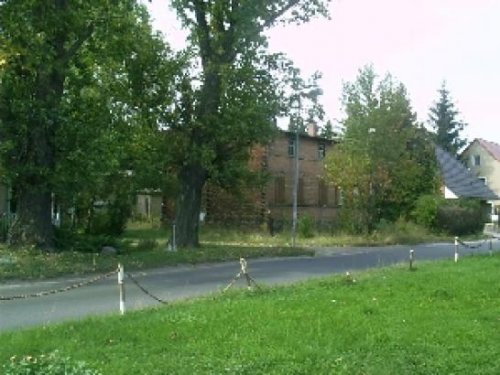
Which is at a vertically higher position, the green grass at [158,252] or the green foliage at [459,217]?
the green foliage at [459,217]

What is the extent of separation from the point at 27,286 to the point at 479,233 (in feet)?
129

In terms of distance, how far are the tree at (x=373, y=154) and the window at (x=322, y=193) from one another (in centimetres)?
875

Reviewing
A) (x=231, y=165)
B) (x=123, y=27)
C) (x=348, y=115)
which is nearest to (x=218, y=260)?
(x=231, y=165)

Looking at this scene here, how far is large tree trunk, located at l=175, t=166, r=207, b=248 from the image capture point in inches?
1059

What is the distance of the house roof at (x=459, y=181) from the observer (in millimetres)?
64944

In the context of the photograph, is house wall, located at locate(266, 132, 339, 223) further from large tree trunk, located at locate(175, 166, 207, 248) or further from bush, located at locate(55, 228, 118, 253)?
bush, located at locate(55, 228, 118, 253)

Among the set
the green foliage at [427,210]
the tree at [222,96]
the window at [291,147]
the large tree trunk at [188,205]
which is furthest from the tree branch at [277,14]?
the green foliage at [427,210]

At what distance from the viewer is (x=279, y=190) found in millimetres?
47312

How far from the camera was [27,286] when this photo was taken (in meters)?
16.5

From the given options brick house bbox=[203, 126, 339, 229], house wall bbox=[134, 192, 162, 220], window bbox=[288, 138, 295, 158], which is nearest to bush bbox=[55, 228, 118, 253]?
brick house bbox=[203, 126, 339, 229]

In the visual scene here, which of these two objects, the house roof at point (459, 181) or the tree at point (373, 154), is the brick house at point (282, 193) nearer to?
the tree at point (373, 154)

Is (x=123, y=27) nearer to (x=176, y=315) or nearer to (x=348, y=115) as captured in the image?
(x=176, y=315)

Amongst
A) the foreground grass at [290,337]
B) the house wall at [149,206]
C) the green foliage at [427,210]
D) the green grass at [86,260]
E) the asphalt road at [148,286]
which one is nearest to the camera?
the foreground grass at [290,337]

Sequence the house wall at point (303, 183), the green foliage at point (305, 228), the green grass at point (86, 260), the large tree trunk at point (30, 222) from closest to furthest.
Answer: the green grass at point (86, 260) → the large tree trunk at point (30, 222) → the green foliage at point (305, 228) → the house wall at point (303, 183)
